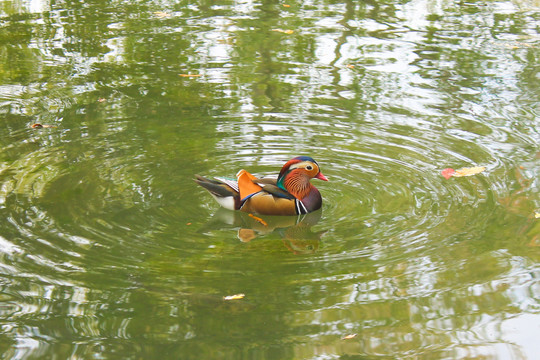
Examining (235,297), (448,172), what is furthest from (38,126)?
(448,172)

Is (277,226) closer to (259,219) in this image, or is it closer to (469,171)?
(259,219)

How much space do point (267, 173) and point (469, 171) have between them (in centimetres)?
195

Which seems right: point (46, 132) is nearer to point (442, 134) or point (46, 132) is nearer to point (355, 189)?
point (355, 189)

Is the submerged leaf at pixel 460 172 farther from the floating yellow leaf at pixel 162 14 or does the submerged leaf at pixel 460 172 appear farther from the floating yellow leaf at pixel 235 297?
the floating yellow leaf at pixel 162 14

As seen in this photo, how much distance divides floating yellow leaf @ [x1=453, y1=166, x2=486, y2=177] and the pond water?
0.46ft

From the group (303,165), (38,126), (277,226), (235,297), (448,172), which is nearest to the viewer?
(235,297)

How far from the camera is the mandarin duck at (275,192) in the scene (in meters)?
6.88

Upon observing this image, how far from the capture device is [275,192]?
6.93 metres

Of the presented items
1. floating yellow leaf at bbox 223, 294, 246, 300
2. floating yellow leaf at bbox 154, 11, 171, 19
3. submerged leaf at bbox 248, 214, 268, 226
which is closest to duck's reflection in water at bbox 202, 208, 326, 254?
submerged leaf at bbox 248, 214, 268, 226

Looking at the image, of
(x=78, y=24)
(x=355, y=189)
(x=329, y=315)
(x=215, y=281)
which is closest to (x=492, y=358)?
(x=329, y=315)

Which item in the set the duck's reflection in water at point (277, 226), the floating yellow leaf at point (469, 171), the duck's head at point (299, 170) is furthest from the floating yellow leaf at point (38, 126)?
the floating yellow leaf at point (469, 171)

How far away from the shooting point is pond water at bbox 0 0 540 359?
4.94 m

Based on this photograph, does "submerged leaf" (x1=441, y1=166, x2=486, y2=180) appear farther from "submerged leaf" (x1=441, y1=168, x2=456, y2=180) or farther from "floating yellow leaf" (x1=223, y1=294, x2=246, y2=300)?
"floating yellow leaf" (x1=223, y1=294, x2=246, y2=300)

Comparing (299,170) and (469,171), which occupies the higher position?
(299,170)
